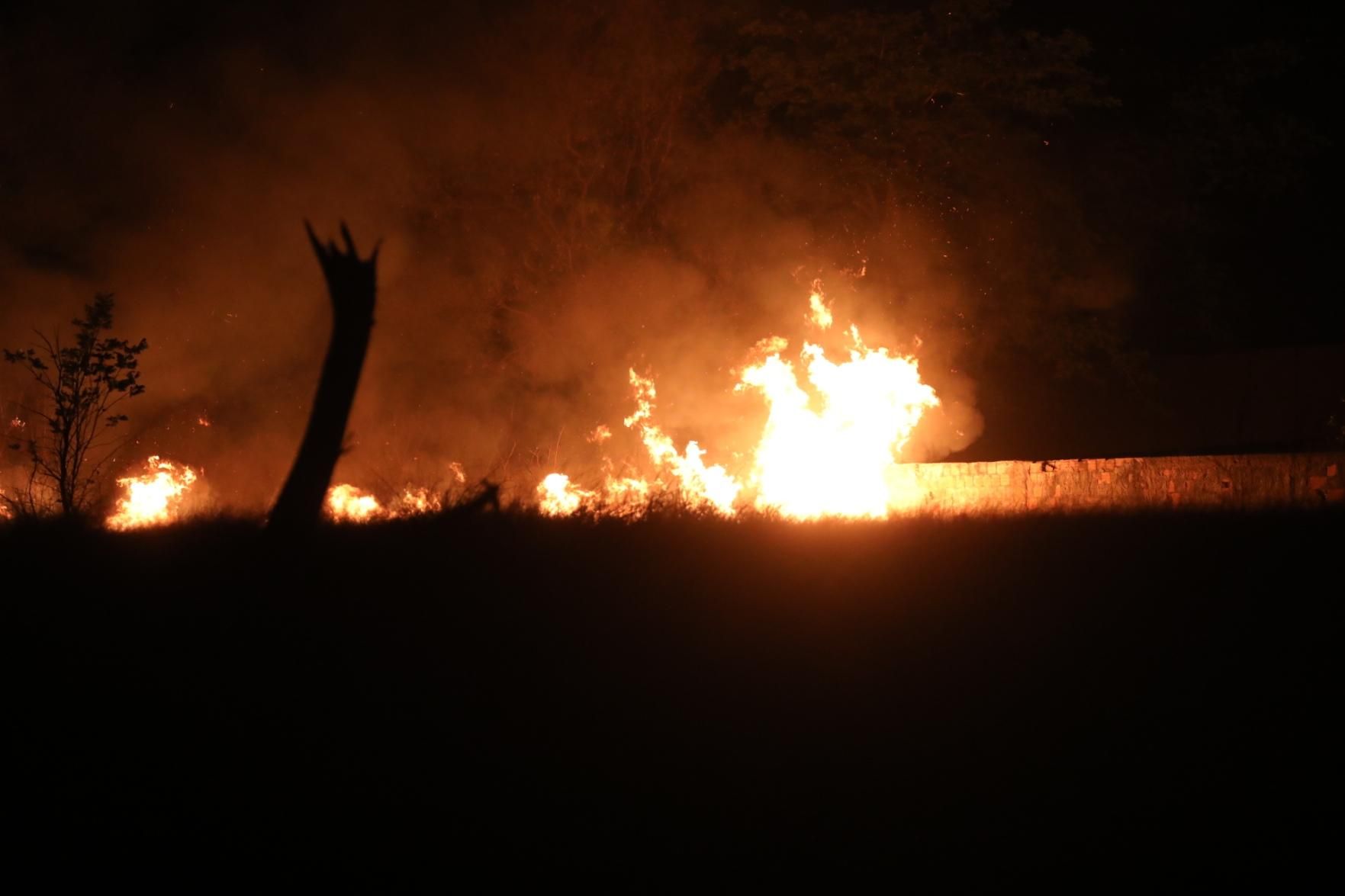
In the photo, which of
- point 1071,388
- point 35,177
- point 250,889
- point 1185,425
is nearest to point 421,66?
point 35,177

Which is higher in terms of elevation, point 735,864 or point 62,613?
point 62,613

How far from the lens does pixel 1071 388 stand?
882 inches

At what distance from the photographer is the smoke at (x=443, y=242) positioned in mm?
18156

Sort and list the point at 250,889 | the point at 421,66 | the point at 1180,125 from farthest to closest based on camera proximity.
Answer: the point at 1180,125 → the point at 421,66 → the point at 250,889

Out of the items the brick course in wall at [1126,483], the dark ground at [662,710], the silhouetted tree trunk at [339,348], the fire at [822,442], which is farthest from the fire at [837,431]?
the dark ground at [662,710]

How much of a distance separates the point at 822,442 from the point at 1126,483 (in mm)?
3820

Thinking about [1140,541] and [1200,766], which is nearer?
[1200,766]

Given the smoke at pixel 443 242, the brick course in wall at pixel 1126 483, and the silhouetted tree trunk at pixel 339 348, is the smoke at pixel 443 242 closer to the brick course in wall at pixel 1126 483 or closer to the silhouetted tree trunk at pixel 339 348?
the silhouetted tree trunk at pixel 339 348

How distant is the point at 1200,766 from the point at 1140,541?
5947 mm

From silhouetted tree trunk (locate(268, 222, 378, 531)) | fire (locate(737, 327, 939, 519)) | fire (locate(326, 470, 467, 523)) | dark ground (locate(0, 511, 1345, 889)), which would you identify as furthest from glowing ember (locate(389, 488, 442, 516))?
fire (locate(737, 327, 939, 519))

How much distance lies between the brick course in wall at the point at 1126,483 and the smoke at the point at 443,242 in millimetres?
1879

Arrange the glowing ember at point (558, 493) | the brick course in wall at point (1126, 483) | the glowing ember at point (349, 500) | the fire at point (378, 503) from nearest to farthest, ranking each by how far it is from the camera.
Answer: the fire at point (378, 503)
the brick course in wall at point (1126, 483)
the glowing ember at point (558, 493)
the glowing ember at point (349, 500)

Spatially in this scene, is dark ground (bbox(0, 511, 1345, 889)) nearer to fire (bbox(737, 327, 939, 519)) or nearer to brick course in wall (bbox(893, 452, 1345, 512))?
brick course in wall (bbox(893, 452, 1345, 512))

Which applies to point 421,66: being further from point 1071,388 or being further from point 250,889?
point 250,889
